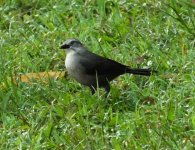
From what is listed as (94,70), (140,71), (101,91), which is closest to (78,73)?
(94,70)

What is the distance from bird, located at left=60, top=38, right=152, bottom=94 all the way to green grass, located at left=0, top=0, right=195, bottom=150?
0.36 feet

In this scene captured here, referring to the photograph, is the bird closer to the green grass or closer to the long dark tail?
the long dark tail

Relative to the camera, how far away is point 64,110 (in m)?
7.88

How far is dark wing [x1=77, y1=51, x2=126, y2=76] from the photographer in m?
8.33

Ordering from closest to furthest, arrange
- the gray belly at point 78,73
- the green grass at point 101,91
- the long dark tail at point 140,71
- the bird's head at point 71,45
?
the green grass at point 101,91 → the gray belly at point 78,73 → the long dark tail at point 140,71 → the bird's head at point 71,45

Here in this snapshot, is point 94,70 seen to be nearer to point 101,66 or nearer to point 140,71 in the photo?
point 101,66

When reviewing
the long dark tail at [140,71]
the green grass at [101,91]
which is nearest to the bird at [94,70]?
the long dark tail at [140,71]

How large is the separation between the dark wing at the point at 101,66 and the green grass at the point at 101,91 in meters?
0.17

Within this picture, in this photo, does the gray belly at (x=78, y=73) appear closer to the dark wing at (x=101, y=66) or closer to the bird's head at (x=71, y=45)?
the dark wing at (x=101, y=66)

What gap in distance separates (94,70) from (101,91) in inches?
10.4

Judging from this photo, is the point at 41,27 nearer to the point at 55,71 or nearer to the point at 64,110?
the point at 55,71

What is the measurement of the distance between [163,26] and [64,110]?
219 centimetres

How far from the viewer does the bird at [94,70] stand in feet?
27.2

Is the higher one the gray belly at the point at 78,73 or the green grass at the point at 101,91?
the gray belly at the point at 78,73
